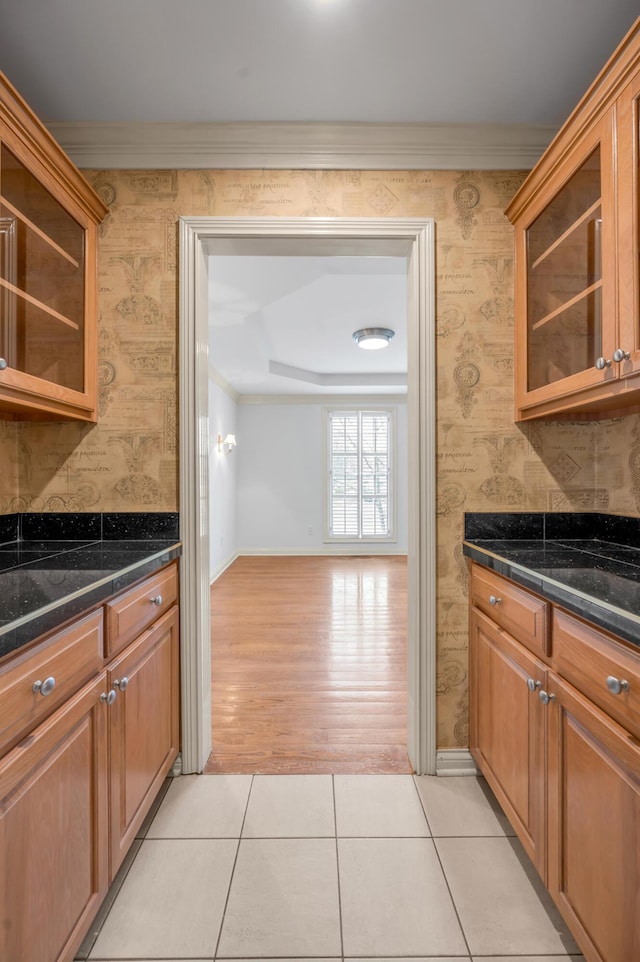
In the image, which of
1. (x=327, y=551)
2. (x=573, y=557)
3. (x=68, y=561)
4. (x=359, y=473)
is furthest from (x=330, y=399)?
(x=68, y=561)

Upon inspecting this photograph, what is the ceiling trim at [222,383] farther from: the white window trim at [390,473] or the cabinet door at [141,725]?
the cabinet door at [141,725]

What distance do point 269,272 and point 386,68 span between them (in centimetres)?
168

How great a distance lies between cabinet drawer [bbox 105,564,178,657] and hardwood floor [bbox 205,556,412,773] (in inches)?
31.2

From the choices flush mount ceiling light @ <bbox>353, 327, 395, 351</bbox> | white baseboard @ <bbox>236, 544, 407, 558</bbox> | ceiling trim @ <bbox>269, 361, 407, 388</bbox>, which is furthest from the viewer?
white baseboard @ <bbox>236, 544, 407, 558</bbox>

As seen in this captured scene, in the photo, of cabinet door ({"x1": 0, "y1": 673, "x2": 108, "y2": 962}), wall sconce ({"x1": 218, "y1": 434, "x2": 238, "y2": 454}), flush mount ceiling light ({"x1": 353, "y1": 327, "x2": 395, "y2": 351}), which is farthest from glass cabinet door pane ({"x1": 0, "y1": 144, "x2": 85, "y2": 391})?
wall sconce ({"x1": 218, "y1": 434, "x2": 238, "y2": 454})

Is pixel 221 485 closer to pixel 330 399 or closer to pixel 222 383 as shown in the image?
pixel 222 383

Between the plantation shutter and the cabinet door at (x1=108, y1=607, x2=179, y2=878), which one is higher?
the plantation shutter

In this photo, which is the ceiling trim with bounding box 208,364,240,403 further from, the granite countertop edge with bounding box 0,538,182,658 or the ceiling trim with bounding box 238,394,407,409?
the granite countertop edge with bounding box 0,538,182,658

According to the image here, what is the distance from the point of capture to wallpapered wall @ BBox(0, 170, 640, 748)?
2.00 m

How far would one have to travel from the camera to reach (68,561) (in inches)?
60.1

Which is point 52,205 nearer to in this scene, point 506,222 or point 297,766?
point 506,222

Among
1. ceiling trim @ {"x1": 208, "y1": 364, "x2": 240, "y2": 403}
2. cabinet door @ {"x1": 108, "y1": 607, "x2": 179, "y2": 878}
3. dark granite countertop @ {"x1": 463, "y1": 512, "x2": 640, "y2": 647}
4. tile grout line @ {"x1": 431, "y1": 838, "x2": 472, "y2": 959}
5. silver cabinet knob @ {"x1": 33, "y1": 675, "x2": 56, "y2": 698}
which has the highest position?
ceiling trim @ {"x1": 208, "y1": 364, "x2": 240, "y2": 403}

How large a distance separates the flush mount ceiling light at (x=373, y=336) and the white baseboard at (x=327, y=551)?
360 cm

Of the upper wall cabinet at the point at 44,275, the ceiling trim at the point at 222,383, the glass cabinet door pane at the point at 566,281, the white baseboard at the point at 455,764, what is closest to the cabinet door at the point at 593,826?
the white baseboard at the point at 455,764
